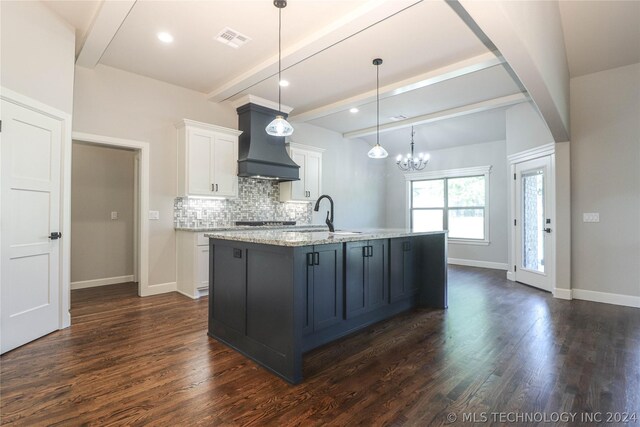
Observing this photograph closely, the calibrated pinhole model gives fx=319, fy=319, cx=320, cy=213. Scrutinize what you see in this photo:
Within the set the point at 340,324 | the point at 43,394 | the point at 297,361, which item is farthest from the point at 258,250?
the point at 43,394

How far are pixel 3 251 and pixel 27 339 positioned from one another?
31.2 inches

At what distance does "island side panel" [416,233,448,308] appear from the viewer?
3852 mm

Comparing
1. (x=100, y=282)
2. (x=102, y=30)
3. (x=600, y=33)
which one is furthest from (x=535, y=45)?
(x=100, y=282)

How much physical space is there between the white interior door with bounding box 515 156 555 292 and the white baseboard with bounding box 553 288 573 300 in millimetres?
186

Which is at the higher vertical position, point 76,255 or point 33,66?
point 33,66

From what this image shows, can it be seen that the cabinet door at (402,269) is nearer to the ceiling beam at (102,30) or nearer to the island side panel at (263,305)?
the island side panel at (263,305)

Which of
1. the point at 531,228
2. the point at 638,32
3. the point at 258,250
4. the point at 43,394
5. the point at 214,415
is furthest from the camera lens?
the point at 531,228

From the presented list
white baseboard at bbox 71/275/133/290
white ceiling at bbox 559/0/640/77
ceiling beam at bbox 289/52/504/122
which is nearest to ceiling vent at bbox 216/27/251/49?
ceiling beam at bbox 289/52/504/122

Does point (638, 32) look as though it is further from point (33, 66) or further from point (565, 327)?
point (33, 66)

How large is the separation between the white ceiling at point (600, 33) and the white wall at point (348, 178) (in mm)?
4240

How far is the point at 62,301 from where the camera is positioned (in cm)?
312

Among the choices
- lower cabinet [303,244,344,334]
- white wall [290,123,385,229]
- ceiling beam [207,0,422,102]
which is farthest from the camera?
white wall [290,123,385,229]

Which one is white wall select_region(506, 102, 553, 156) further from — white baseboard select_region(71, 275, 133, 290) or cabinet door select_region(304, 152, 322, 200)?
white baseboard select_region(71, 275, 133, 290)

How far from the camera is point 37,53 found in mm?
2846
